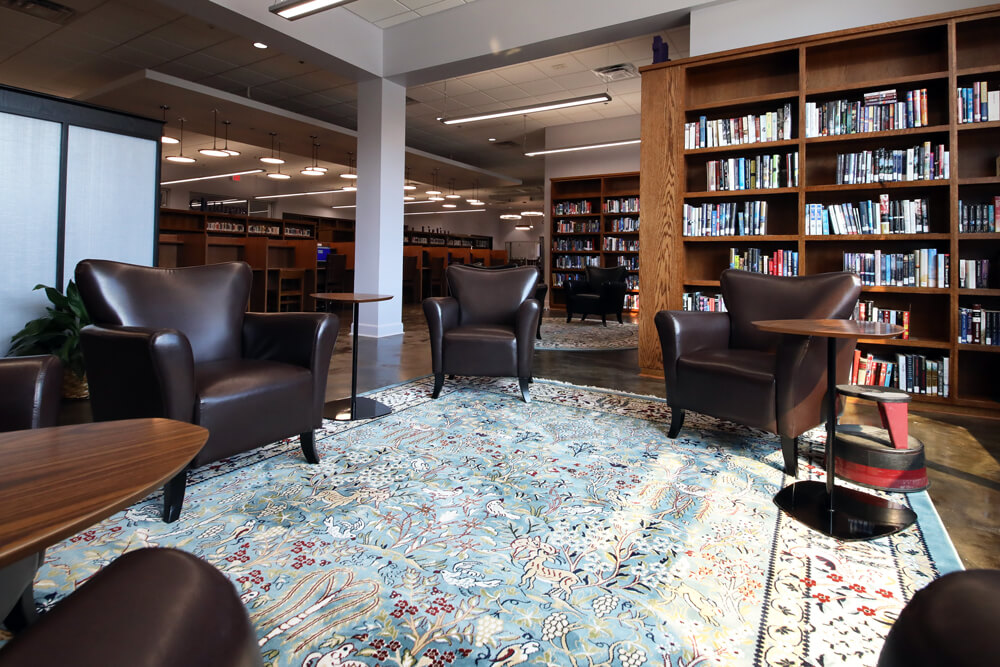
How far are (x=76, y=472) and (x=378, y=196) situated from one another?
6.22m

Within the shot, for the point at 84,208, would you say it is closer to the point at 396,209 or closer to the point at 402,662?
the point at 396,209

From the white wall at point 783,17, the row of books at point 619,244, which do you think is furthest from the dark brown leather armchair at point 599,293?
the white wall at point 783,17

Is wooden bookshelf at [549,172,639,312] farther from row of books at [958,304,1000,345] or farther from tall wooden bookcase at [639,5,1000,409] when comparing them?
row of books at [958,304,1000,345]

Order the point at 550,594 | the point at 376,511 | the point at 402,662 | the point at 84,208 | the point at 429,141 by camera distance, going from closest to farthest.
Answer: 1. the point at 402,662
2. the point at 550,594
3. the point at 376,511
4. the point at 84,208
5. the point at 429,141

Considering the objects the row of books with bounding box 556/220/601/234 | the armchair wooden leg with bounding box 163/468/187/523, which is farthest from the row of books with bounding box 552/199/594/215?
the armchair wooden leg with bounding box 163/468/187/523

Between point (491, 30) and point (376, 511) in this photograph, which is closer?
point (376, 511)

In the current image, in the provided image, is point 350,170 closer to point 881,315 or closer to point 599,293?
point 599,293

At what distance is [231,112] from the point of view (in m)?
8.78

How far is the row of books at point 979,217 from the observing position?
3.46 metres

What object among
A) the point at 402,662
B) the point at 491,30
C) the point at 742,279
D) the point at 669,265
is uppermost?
the point at 491,30

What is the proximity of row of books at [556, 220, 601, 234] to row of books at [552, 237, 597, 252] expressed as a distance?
20 centimetres

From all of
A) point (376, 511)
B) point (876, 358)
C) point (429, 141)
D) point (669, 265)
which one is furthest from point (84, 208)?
point (429, 141)

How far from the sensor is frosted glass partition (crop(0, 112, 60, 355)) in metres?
3.32

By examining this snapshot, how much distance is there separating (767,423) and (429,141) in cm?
1074
